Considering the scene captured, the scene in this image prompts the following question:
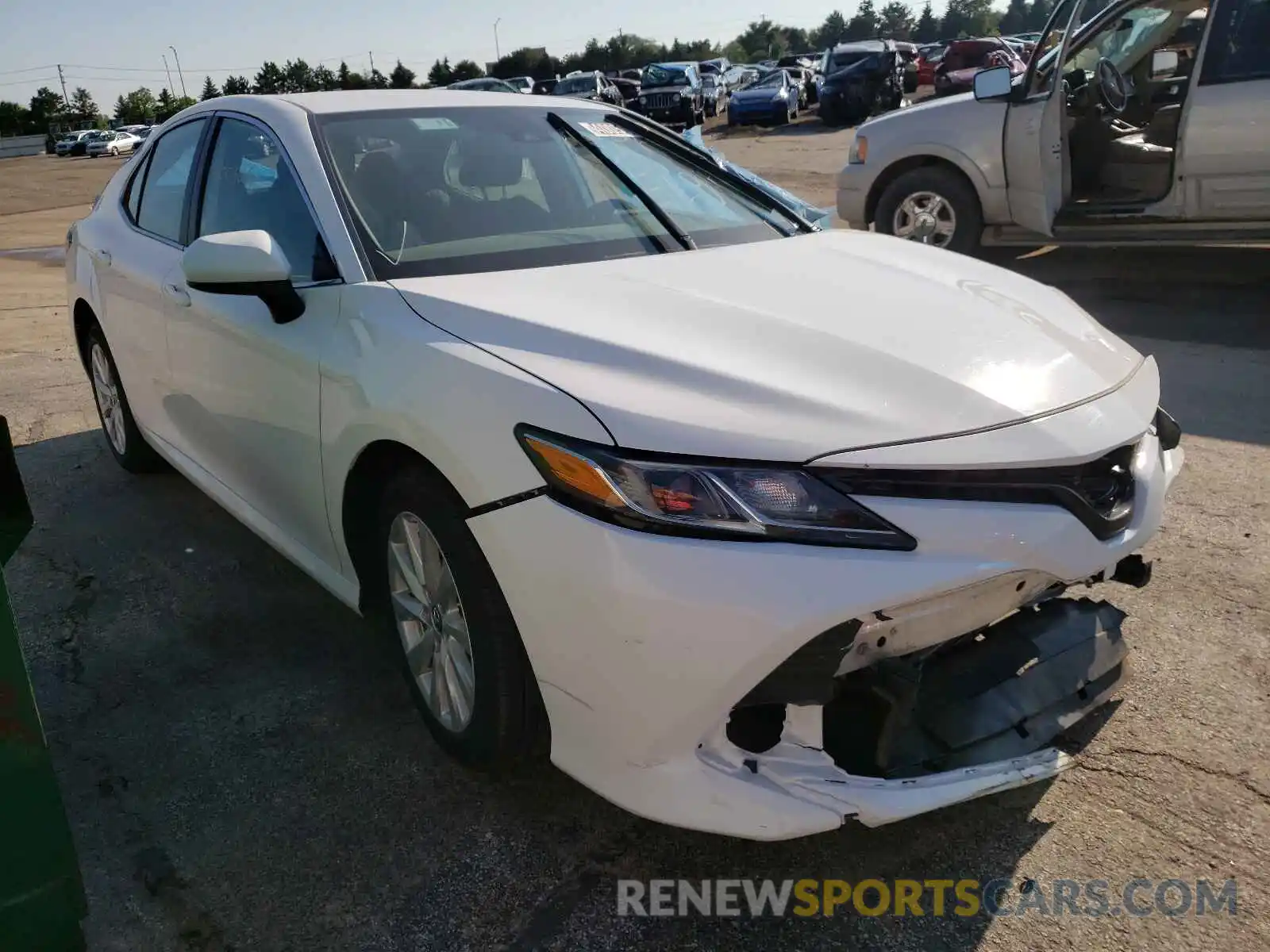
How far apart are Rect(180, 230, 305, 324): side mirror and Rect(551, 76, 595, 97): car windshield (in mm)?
29885


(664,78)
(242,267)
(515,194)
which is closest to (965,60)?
(664,78)

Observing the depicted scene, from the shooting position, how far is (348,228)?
2682 millimetres

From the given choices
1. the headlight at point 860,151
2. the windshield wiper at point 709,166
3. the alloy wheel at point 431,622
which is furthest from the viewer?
the headlight at point 860,151

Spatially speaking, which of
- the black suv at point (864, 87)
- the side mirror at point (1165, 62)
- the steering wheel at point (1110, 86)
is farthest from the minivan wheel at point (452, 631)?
the black suv at point (864, 87)

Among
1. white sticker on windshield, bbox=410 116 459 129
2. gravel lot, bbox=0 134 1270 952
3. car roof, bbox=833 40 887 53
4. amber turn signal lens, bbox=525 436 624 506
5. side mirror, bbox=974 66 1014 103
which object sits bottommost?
gravel lot, bbox=0 134 1270 952

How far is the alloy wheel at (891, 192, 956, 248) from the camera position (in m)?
7.41

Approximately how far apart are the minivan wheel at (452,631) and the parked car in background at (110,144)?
51.0 metres

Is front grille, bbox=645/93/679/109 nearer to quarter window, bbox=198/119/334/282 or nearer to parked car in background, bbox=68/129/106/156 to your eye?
quarter window, bbox=198/119/334/282

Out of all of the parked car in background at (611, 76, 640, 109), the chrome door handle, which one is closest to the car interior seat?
the chrome door handle

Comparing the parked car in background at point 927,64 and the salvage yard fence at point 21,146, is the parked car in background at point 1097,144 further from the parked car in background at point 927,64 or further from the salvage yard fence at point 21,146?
the salvage yard fence at point 21,146

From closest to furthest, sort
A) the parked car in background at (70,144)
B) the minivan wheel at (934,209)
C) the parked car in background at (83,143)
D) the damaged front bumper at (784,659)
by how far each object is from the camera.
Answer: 1. the damaged front bumper at (784,659)
2. the minivan wheel at (934,209)
3. the parked car in background at (83,143)
4. the parked car in background at (70,144)

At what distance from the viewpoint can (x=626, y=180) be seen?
3230 millimetres

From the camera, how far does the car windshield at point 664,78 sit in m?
30.5

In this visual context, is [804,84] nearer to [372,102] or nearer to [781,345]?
[372,102]
